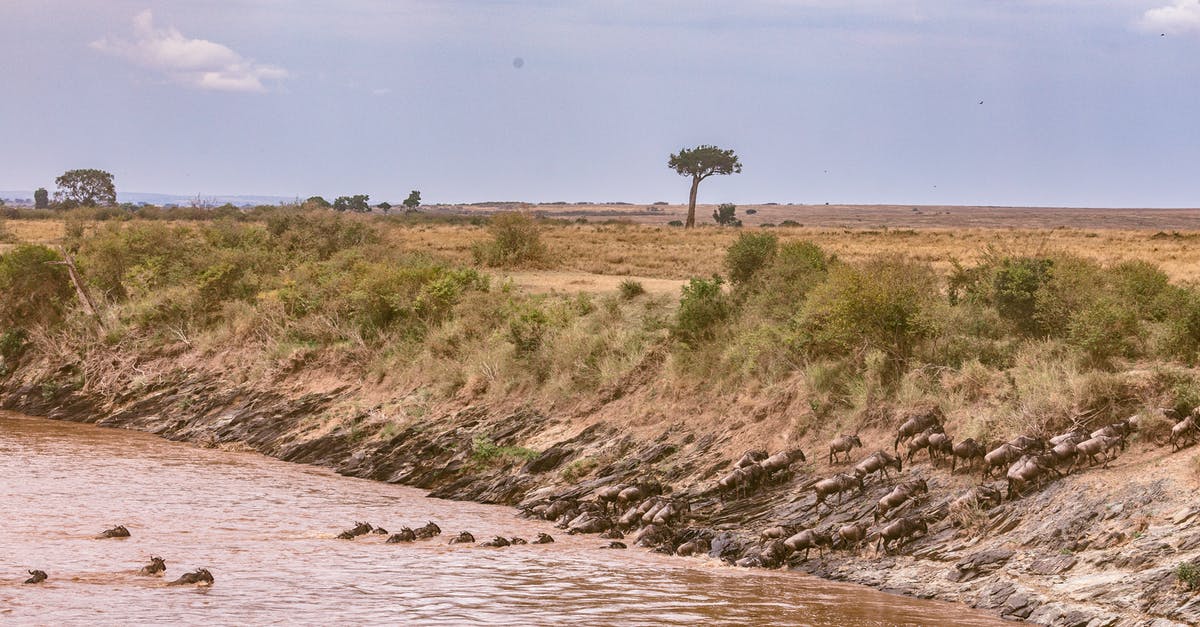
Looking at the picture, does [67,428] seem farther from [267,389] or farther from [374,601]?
[374,601]

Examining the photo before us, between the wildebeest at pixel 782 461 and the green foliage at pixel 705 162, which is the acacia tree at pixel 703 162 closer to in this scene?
the green foliage at pixel 705 162

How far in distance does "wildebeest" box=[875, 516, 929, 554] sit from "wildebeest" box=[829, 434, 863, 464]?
251 cm

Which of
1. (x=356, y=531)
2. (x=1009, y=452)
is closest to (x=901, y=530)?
(x=1009, y=452)

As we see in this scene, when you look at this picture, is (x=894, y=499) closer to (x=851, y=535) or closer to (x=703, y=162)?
(x=851, y=535)

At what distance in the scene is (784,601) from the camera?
587 inches

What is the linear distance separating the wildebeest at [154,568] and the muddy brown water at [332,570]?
21 cm

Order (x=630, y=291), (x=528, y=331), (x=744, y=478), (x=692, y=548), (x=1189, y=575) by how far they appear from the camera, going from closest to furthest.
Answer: (x=1189, y=575), (x=692, y=548), (x=744, y=478), (x=528, y=331), (x=630, y=291)

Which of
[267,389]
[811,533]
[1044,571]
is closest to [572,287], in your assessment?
[267,389]

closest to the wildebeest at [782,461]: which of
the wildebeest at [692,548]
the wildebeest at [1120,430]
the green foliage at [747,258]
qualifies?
the wildebeest at [692,548]

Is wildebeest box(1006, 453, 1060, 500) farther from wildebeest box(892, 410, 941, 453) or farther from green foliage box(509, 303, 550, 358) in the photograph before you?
green foliage box(509, 303, 550, 358)

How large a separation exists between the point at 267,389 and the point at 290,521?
1016 cm

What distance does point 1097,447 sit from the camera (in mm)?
16172

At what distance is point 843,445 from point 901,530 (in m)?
2.69

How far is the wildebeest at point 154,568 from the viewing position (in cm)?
1588
